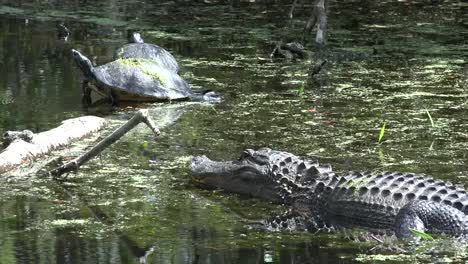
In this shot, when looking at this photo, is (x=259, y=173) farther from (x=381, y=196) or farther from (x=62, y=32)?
(x=62, y=32)

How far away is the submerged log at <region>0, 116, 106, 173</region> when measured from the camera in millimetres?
6168

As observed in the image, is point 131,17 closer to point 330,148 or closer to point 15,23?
point 15,23

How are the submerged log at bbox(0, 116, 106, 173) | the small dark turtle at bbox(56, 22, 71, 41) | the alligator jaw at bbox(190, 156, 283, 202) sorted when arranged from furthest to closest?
1. the small dark turtle at bbox(56, 22, 71, 41)
2. the submerged log at bbox(0, 116, 106, 173)
3. the alligator jaw at bbox(190, 156, 283, 202)

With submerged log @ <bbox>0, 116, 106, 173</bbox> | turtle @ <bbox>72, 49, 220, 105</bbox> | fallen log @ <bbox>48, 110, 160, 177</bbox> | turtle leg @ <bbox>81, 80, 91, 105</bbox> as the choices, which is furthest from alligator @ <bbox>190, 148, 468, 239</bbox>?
turtle leg @ <bbox>81, 80, 91, 105</bbox>

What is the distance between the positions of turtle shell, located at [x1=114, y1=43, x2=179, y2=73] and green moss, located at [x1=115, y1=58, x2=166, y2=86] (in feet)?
0.72

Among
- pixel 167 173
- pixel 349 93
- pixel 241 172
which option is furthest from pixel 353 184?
pixel 349 93

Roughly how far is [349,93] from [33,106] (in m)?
2.89

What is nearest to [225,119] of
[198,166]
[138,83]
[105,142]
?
[138,83]

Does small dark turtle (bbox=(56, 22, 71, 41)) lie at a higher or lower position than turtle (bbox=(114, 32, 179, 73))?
lower

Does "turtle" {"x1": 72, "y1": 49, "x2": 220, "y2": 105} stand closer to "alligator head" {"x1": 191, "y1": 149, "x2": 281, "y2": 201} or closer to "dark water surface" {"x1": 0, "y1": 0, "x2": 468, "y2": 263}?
"dark water surface" {"x1": 0, "y1": 0, "x2": 468, "y2": 263}

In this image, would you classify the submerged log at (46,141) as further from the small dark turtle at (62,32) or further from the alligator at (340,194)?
the small dark turtle at (62,32)

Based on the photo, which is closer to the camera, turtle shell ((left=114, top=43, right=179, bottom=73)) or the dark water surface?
the dark water surface

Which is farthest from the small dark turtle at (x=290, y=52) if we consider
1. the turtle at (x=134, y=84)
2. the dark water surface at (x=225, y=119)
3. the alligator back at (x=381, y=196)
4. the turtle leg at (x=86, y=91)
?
the alligator back at (x=381, y=196)

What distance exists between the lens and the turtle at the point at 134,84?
346 inches
